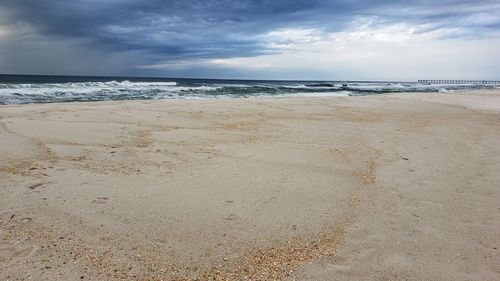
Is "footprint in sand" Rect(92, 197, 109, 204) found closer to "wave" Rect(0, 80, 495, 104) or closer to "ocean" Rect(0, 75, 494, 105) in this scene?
"ocean" Rect(0, 75, 494, 105)

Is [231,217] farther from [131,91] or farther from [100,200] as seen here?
[131,91]

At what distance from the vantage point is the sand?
8.59 ft

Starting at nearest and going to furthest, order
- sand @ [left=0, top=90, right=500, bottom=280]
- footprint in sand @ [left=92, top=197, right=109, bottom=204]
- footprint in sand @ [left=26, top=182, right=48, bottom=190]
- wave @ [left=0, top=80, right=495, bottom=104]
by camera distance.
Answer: sand @ [left=0, top=90, right=500, bottom=280] < footprint in sand @ [left=92, top=197, right=109, bottom=204] < footprint in sand @ [left=26, top=182, right=48, bottom=190] < wave @ [left=0, top=80, right=495, bottom=104]

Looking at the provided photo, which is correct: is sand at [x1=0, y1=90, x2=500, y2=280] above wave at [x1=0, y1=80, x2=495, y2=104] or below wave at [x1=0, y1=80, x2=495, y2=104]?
below

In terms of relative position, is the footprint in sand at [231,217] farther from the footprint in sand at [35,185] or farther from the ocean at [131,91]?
the ocean at [131,91]

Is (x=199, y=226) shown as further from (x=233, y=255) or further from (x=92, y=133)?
(x=92, y=133)

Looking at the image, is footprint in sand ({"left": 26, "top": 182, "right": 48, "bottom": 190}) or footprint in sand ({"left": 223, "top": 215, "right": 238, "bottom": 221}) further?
footprint in sand ({"left": 26, "top": 182, "right": 48, "bottom": 190})

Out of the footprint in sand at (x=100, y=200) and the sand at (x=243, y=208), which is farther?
the footprint in sand at (x=100, y=200)

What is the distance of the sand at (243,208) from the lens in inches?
103

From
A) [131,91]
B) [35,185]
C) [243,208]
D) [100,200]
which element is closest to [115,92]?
[131,91]

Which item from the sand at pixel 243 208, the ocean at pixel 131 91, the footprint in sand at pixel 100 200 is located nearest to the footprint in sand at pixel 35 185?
the sand at pixel 243 208

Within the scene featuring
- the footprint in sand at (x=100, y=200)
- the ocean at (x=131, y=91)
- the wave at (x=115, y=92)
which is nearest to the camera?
the footprint in sand at (x=100, y=200)

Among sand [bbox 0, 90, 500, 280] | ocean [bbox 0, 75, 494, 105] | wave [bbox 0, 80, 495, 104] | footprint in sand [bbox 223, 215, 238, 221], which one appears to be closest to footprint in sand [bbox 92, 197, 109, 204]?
sand [bbox 0, 90, 500, 280]

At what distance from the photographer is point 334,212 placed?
3.59 metres
